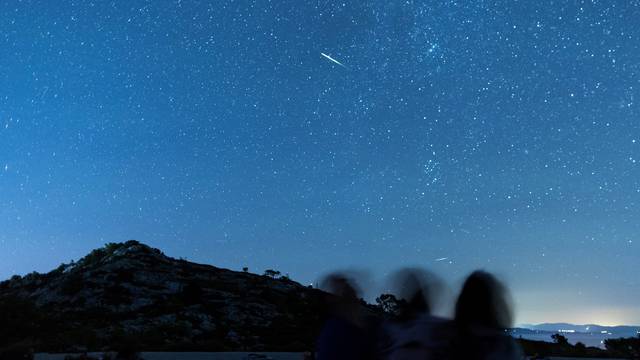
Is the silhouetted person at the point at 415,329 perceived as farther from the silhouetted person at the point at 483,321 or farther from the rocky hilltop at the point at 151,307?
the rocky hilltop at the point at 151,307

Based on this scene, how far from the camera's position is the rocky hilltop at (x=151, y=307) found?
2716 cm

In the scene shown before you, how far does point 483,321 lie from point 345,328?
1005 millimetres

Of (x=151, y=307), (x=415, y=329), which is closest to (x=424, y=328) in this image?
(x=415, y=329)

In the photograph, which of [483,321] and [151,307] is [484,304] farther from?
[151,307]

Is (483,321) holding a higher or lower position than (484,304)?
lower

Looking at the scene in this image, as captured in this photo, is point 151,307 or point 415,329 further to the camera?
point 151,307

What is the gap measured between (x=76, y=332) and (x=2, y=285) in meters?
34.4

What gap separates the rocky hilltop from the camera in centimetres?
2716

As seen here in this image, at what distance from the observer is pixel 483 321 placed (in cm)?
341

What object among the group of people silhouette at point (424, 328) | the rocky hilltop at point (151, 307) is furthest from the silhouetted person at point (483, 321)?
the rocky hilltop at point (151, 307)

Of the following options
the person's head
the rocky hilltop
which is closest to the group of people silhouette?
the person's head

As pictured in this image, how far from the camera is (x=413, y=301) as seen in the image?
3979 mm

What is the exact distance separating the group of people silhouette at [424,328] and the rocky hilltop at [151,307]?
1955cm

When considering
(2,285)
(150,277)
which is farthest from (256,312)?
(2,285)
